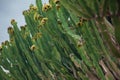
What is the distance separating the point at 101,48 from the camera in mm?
4844

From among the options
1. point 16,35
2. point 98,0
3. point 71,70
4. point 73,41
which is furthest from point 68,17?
point 98,0

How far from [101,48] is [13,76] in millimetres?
2755

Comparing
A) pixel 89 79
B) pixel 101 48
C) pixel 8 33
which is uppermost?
pixel 8 33

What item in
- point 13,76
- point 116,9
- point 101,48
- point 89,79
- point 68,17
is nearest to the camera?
point 116,9

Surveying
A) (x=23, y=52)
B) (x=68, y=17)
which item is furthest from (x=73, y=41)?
(x=23, y=52)

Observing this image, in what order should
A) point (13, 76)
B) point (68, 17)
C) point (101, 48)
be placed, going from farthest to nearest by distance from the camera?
1. point (13, 76)
2. point (68, 17)
3. point (101, 48)

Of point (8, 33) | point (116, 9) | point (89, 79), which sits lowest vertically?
point (89, 79)

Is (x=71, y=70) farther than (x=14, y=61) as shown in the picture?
No

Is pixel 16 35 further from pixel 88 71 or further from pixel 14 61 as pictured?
pixel 88 71

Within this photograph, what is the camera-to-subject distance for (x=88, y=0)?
3.58m

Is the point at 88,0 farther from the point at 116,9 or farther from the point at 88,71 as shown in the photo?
the point at 88,71

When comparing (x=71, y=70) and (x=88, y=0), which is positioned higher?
(x=88, y=0)

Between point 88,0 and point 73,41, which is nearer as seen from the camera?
point 88,0

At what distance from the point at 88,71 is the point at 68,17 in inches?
41.4
